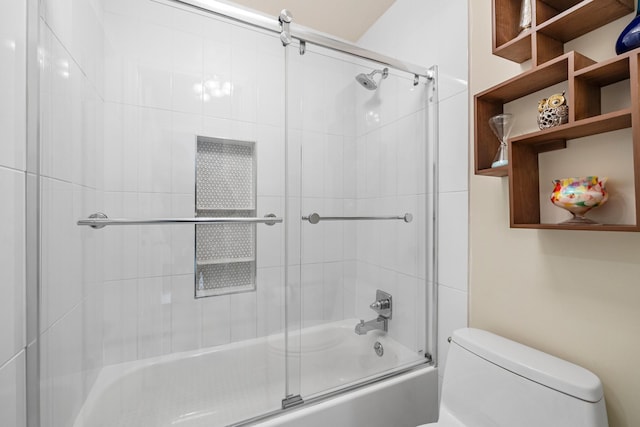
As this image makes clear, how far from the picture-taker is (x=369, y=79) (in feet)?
4.33

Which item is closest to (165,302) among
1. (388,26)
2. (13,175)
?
(13,175)

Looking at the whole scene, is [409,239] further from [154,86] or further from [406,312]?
[154,86]

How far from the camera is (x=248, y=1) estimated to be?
1.59 metres

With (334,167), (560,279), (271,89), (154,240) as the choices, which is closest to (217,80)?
(271,89)

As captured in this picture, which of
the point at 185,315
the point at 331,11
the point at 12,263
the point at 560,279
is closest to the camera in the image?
the point at 12,263

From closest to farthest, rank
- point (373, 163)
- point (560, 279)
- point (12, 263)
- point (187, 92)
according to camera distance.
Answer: point (12, 263)
point (560, 279)
point (187, 92)
point (373, 163)

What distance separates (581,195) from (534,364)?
1.69 ft

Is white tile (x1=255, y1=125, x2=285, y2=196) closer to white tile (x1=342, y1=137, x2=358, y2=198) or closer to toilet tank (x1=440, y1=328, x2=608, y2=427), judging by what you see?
white tile (x1=342, y1=137, x2=358, y2=198)

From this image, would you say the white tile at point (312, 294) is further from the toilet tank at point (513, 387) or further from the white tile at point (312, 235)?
the toilet tank at point (513, 387)

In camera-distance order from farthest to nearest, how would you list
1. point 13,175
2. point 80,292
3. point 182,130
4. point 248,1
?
1. point 248,1
2. point 182,130
3. point 80,292
4. point 13,175

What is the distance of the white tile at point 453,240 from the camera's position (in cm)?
125

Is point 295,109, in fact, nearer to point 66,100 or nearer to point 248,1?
point 66,100

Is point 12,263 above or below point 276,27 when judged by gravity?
below

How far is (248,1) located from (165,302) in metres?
1.67
